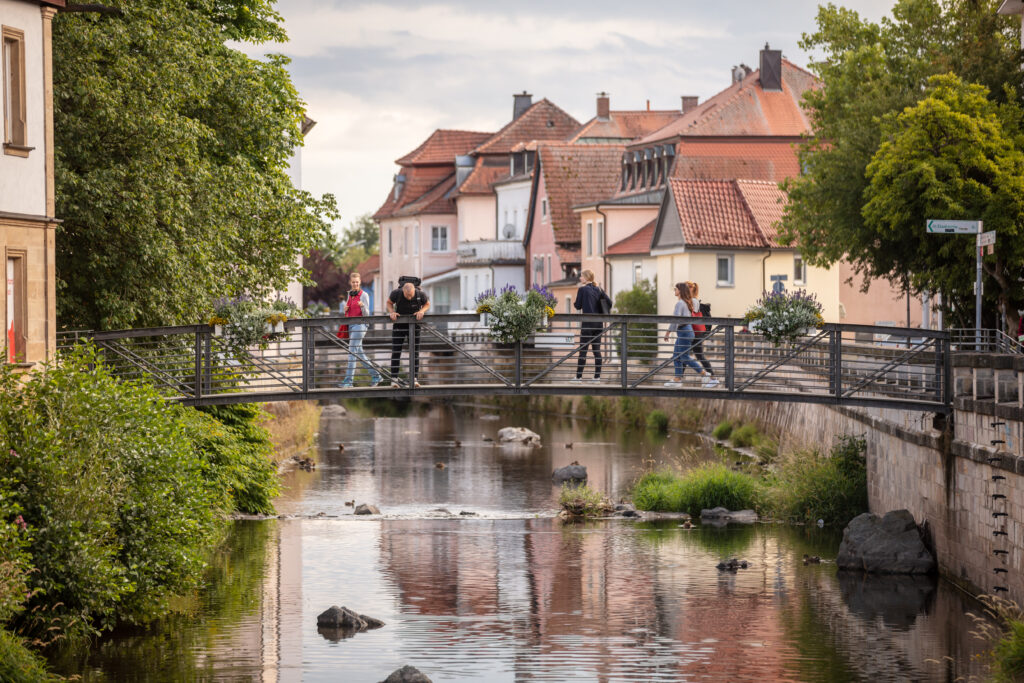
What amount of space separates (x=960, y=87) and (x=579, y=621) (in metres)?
14.4

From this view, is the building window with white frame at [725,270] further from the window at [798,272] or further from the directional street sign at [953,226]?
the directional street sign at [953,226]

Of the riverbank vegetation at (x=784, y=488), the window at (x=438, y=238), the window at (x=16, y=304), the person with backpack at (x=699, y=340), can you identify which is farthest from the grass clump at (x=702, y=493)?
the window at (x=438, y=238)

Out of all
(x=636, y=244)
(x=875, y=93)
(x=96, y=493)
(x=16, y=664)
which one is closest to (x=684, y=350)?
(x=96, y=493)

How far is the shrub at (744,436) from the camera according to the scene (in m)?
48.2

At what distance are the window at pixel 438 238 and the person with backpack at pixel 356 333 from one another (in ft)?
232

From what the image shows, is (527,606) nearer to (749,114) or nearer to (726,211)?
(726,211)

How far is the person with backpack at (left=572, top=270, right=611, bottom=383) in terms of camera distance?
27.3 metres

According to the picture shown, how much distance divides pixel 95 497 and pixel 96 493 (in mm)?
56

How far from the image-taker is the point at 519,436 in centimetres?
5381

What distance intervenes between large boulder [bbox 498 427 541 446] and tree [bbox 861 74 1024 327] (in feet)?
71.3

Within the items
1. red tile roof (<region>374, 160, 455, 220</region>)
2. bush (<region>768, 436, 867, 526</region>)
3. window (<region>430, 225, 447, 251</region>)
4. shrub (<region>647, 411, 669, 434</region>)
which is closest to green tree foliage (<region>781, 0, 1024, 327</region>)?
bush (<region>768, 436, 867, 526</region>)

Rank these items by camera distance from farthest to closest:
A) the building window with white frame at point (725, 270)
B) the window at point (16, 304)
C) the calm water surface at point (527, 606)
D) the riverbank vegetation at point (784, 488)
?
the building window with white frame at point (725, 270) < the riverbank vegetation at point (784, 488) < the window at point (16, 304) < the calm water surface at point (527, 606)

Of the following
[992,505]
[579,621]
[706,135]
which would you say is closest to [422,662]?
[579,621]

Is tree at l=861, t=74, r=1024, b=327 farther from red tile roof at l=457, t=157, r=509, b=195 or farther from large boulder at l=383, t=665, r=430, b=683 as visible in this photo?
red tile roof at l=457, t=157, r=509, b=195
